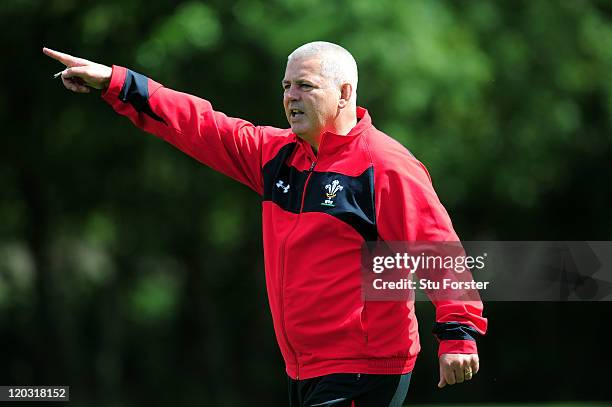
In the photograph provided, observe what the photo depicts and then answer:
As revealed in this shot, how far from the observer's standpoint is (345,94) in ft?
14.7

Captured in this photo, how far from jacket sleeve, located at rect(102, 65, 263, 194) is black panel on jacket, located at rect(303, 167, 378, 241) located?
0.50 meters

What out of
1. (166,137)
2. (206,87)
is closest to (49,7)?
(206,87)

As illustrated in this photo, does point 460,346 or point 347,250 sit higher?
point 347,250

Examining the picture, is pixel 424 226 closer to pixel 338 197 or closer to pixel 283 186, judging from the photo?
pixel 338 197

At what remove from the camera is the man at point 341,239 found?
4.16 m

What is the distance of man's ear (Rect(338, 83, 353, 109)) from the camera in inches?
176

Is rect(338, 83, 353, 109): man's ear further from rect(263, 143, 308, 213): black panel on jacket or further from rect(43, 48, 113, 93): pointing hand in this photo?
rect(43, 48, 113, 93): pointing hand

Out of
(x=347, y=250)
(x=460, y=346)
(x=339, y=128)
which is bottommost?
(x=460, y=346)

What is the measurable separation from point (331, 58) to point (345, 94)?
170mm

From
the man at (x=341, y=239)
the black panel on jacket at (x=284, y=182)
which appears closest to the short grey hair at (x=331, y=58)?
the man at (x=341, y=239)

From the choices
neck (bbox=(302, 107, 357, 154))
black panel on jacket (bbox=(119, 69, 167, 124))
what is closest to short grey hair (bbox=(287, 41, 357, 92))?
neck (bbox=(302, 107, 357, 154))

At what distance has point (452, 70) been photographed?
37.2 feet

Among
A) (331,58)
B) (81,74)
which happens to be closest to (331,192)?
(331,58)

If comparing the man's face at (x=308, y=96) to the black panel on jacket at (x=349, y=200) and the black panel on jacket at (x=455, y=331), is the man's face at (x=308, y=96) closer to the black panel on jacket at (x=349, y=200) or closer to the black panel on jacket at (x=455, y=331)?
the black panel on jacket at (x=349, y=200)
